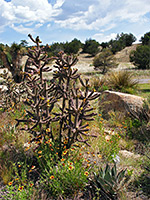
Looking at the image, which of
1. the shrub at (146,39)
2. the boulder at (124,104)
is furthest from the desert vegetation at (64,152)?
the shrub at (146,39)

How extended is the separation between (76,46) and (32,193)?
4953cm

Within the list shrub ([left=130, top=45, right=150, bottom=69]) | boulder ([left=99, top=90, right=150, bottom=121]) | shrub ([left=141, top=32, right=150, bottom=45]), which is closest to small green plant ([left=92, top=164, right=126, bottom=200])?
boulder ([left=99, top=90, right=150, bottom=121])

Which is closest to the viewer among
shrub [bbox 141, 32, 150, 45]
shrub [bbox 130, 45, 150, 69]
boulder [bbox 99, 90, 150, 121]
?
boulder [bbox 99, 90, 150, 121]

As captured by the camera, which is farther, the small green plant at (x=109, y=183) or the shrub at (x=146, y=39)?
the shrub at (x=146, y=39)

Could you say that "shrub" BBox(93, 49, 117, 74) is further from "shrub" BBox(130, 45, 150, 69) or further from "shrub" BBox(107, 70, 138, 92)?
"shrub" BBox(107, 70, 138, 92)

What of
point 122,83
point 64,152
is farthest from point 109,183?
point 122,83

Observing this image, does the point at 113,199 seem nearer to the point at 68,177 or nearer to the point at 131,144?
the point at 68,177

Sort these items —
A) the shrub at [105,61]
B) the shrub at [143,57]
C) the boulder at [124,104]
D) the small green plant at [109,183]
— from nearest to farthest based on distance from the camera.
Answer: the small green plant at [109,183] → the boulder at [124,104] → the shrub at [105,61] → the shrub at [143,57]

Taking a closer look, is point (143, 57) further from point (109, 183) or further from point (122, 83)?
point (109, 183)

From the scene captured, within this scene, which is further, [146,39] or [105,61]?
[146,39]

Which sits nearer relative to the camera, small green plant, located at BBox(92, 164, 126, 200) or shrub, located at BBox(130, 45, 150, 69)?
small green plant, located at BBox(92, 164, 126, 200)

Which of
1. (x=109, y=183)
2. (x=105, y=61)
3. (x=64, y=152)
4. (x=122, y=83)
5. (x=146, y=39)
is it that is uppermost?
(x=146, y=39)

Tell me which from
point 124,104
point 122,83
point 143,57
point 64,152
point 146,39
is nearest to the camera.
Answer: point 64,152

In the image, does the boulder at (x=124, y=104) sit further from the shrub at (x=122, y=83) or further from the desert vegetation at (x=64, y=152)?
the shrub at (x=122, y=83)
